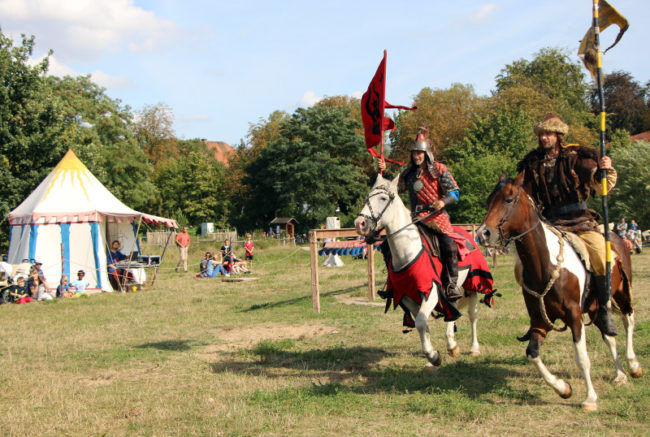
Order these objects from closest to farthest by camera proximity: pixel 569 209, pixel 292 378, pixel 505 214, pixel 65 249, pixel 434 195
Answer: pixel 505 214, pixel 569 209, pixel 292 378, pixel 434 195, pixel 65 249

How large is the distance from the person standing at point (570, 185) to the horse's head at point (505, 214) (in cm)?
78

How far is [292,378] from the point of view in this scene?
6.60m

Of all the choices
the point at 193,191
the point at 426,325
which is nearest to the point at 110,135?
the point at 193,191

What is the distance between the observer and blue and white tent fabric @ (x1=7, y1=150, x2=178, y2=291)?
1741cm

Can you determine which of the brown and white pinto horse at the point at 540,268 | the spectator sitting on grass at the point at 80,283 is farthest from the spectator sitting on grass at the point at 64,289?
the brown and white pinto horse at the point at 540,268

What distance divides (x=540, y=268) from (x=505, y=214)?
0.67 m

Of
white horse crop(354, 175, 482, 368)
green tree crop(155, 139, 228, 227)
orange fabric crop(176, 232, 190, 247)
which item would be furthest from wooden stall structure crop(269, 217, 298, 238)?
white horse crop(354, 175, 482, 368)

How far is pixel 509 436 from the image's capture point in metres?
4.53

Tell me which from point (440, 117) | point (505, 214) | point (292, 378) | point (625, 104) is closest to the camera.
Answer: point (505, 214)

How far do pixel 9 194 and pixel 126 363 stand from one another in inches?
779

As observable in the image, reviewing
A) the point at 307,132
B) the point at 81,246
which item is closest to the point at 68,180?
the point at 81,246

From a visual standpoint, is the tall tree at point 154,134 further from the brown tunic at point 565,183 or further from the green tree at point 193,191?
the brown tunic at point 565,183

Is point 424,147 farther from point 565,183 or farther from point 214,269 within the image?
point 214,269

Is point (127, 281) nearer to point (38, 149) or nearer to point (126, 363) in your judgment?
point (38, 149)
